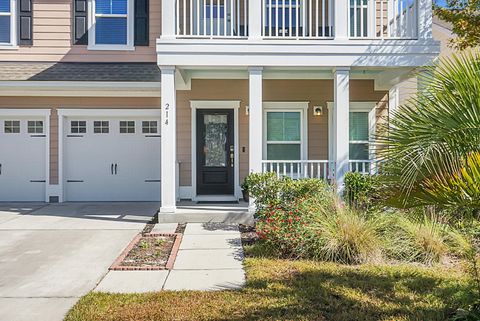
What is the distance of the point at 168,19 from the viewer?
7.95m

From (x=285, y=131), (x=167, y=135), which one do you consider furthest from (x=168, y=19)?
(x=285, y=131)

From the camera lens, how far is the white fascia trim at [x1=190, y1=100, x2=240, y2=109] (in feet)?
34.6

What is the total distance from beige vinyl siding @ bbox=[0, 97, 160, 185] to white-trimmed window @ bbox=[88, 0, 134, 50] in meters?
1.42

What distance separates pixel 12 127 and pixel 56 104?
1.41m

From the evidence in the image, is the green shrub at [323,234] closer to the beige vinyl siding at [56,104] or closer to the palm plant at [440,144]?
the palm plant at [440,144]

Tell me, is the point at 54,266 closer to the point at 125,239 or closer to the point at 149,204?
the point at 125,239

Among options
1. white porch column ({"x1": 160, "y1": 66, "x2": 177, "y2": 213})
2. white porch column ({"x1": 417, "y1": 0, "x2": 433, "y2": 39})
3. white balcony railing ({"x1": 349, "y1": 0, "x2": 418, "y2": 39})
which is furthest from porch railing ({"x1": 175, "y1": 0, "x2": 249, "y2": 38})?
white porch column ({"x1": 417, "y1": 0, "x2": 433, "y2": 39})

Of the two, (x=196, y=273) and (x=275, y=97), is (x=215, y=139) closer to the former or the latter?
(x=275, y=97)

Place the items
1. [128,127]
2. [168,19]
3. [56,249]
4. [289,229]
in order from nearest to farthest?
[289,229]
[56,249]
[168,19]
[128,127]

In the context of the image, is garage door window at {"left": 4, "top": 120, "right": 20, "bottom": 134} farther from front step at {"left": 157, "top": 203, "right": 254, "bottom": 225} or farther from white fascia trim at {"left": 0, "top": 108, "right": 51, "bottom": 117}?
front step at {"left": 157, "top": 203, "right": 254, "bottom": 225}

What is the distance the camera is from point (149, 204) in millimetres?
10617

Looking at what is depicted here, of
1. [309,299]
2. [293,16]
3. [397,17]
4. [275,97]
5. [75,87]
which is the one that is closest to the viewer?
[309,299]

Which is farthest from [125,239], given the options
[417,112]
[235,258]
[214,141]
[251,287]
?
[417,112]

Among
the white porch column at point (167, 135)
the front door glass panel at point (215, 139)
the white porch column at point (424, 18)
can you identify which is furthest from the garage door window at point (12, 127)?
the white porch column at point (424, 18)
